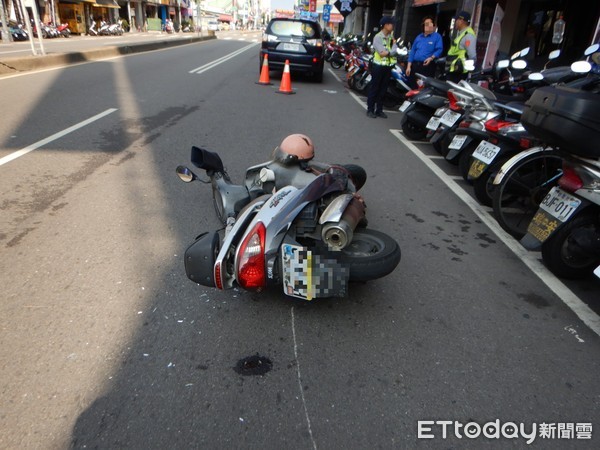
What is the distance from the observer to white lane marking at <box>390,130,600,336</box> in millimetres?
2910

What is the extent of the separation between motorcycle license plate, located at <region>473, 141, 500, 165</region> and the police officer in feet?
12.8

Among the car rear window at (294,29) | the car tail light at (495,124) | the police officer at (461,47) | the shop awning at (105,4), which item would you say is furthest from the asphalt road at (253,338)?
the shop awning at (105,4)

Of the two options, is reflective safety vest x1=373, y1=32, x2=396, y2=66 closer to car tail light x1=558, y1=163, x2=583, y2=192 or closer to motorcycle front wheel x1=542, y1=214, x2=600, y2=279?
car tail light x1=558, y1=163, x2=583, y2=192

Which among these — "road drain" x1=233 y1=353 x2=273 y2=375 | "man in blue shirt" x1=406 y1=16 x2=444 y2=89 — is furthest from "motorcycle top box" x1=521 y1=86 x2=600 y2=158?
"man in blue shirt" x1=406 y1=16 x2=444 y2=89

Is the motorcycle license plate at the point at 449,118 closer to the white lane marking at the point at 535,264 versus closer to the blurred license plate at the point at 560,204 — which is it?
the white lane marking at the point at 535,264

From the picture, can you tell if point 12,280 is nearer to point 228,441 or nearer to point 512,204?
point 228,441

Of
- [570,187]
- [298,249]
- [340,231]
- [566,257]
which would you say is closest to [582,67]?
[570,187]

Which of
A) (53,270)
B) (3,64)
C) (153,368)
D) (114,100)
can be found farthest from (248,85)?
(153,368)

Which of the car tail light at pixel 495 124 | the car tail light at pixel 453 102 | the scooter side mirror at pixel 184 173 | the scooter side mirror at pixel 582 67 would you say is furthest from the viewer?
the car tail light at pixel 453 102

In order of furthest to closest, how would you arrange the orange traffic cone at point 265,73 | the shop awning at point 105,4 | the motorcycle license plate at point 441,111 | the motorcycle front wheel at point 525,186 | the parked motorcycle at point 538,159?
the shop awning at point 105,4 < the orange traffic cone at point 265,73 < the motorcycle license plate at point 441,111 < the motorcycle front wheel at point 525,186 < the parked motorcycle at point 538,159

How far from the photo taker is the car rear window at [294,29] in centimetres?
1321

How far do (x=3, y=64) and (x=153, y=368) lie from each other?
1271 centimetres

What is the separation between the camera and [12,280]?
2.85 m

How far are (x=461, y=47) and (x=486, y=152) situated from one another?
457cm
